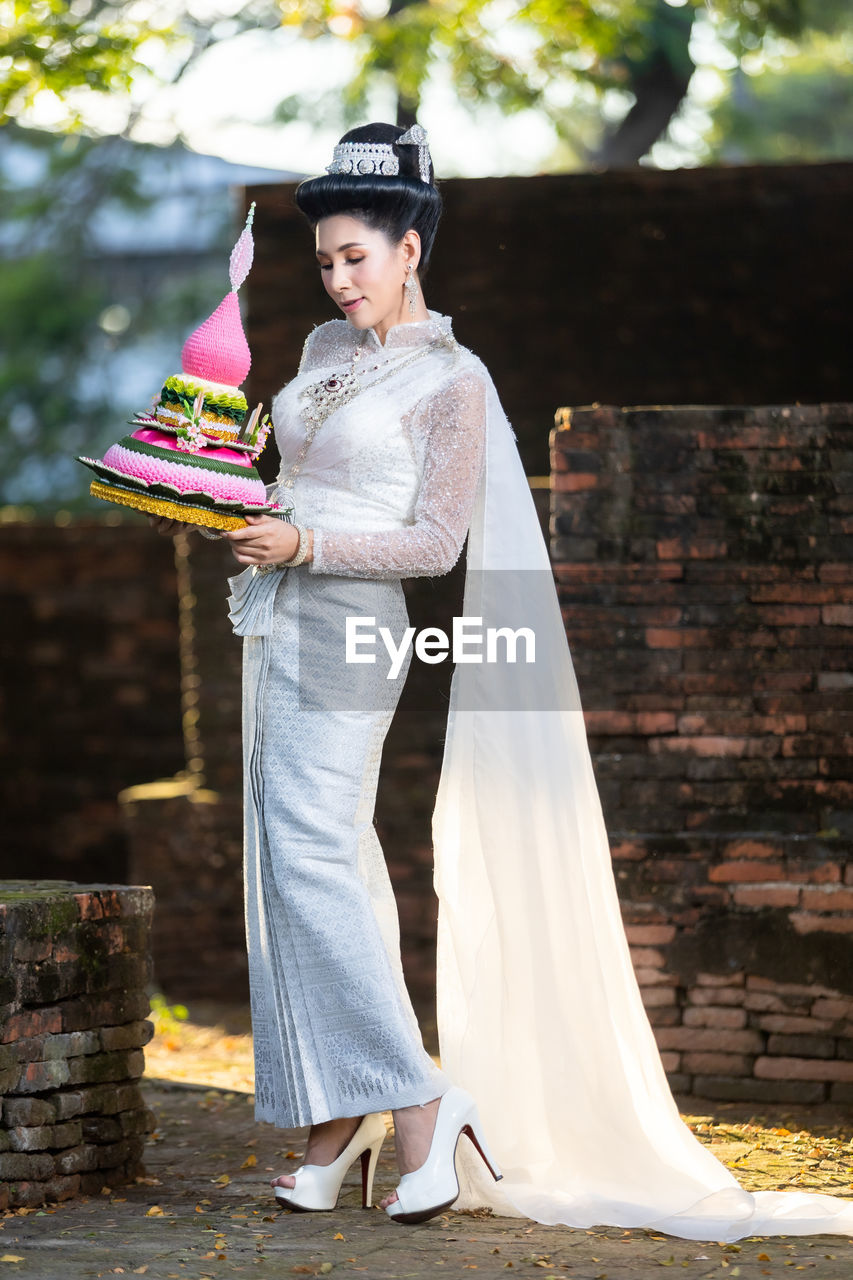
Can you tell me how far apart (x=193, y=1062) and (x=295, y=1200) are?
8.81 feet

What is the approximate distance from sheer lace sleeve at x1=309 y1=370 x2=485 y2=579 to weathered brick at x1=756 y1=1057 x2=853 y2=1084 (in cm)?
198

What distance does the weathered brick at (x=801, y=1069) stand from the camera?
14.7ft

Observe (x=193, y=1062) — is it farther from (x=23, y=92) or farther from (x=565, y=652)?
(x=23, y=92)

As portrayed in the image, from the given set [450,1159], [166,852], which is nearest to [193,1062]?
[166,852]

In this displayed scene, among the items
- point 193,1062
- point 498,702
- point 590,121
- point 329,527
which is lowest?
point 193,1062

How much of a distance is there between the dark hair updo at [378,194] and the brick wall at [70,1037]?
1535 mm

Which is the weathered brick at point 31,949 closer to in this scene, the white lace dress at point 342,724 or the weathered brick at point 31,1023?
the weathered brick at point 31,1023

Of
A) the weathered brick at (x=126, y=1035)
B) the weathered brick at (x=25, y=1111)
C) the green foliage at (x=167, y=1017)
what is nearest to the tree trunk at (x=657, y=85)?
the green foliage at (x=167, y=1017)

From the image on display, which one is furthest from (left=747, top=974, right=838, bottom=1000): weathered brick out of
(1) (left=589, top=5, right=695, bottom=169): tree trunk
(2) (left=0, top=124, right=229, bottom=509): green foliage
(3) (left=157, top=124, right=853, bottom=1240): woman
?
(2) (left=0, top=124, right=229, bottom=509): green foliage

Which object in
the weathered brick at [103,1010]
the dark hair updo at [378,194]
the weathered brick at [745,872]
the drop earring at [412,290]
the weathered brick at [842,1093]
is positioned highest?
the dark hair updo at [378,194]

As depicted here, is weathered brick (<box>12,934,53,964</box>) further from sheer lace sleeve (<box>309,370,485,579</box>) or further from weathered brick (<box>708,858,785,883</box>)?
weathered brick (<box>708,858,785,883</box>)

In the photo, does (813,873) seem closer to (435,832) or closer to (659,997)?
(659,997)

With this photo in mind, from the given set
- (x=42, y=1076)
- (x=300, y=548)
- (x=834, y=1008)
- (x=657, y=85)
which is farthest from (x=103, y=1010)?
(x=657, y=85)

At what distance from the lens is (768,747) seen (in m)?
4.59
